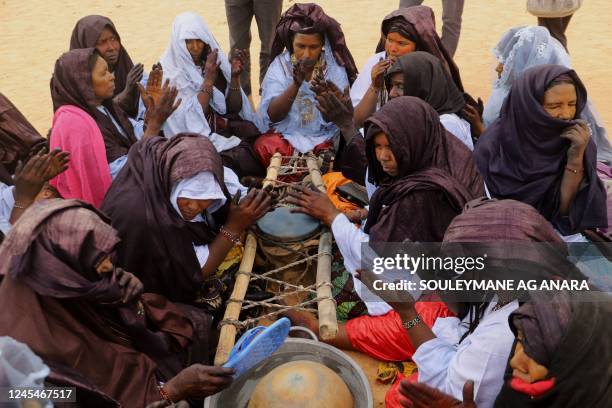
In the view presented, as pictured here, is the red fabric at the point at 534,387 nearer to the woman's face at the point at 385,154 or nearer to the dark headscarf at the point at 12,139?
the woman's face at the point at 385,154

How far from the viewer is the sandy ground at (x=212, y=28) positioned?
26.6 feet

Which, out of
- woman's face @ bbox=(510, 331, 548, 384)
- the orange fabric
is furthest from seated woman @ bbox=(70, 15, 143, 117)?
woman's face @ bbox=(510, 331, 548, 384)

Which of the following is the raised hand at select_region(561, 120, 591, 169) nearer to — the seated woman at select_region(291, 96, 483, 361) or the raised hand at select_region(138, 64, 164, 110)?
the seated woman at select_region(291, 96, 483, 361)

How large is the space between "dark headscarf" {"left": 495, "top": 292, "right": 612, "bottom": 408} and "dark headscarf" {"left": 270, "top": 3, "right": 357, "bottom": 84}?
366cm

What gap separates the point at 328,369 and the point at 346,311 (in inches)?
32.0

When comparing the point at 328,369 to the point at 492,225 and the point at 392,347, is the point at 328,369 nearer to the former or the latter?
the point at 392,347

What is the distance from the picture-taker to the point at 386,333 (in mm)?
3484

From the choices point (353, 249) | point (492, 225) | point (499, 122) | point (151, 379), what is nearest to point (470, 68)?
point (499, 122)

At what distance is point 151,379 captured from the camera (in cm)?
289

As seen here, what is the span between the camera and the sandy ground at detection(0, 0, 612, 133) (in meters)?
8.12

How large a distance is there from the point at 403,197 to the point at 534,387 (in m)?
1.53

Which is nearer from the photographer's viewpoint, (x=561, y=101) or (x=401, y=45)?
(x=561, y=101)

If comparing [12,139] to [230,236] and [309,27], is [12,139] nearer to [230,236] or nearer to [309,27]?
[230,236]

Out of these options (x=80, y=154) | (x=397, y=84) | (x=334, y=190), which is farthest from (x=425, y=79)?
(x=80, y=154)
